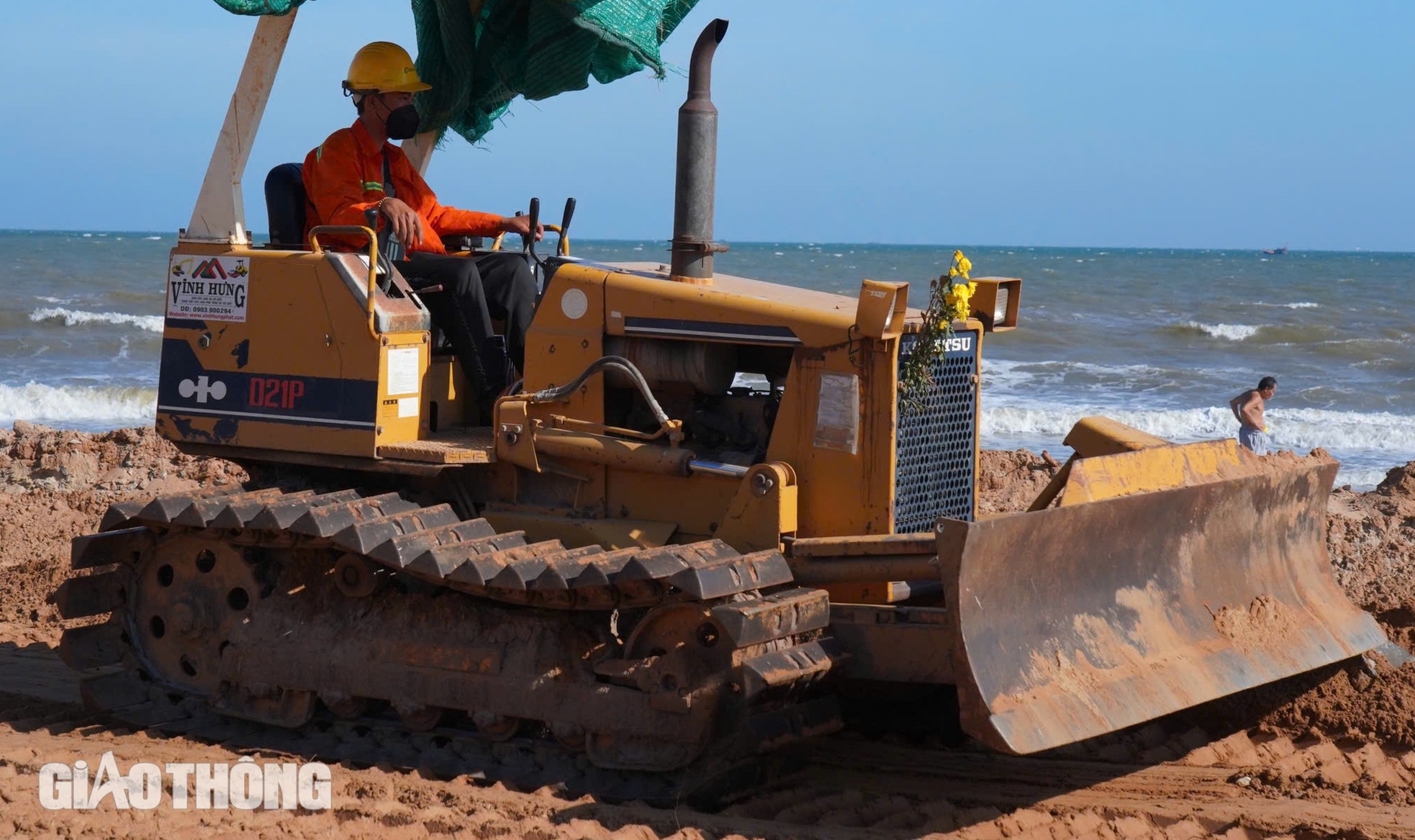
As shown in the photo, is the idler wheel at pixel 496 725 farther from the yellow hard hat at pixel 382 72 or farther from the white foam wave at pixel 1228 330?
the white foam wave at pixel 1228 330

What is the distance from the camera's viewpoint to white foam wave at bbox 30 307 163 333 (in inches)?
1117

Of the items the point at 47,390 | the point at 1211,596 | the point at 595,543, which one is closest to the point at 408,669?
the point at 595,543

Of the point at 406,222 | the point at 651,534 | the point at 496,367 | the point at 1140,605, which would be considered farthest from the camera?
the point at 496,367

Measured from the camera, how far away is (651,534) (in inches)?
244

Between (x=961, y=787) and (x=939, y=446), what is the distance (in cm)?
141

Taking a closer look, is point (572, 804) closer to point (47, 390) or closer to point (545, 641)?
Answer: point (545, 641)

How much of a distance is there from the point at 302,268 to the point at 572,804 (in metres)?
2.65

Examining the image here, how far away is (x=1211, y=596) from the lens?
6.35 metres

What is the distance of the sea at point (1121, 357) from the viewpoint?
17391 millimetres

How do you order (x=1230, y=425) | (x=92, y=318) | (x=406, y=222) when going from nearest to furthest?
1. (x=406, y=222)
2. (x=1230, y=425)
3. (x=92, y=318)

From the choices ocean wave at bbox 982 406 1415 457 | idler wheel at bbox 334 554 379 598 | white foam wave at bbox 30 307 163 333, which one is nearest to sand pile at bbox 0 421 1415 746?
idler wheel at bbox 334 554 379 598

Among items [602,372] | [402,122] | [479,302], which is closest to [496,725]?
[602,372]

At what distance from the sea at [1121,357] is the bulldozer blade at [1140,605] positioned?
2681mm

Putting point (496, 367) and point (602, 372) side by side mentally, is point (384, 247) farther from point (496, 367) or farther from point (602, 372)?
point (602, 372)
